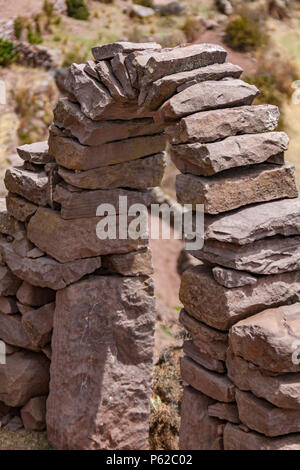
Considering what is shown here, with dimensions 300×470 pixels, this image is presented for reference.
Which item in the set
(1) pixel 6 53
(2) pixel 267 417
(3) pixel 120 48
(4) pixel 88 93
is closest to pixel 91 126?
(4) pixel 88 93

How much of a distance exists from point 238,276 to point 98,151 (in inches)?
94.1

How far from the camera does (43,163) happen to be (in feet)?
20.8

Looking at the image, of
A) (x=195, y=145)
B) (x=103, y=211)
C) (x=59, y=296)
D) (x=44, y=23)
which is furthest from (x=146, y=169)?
(x=44, y=23)

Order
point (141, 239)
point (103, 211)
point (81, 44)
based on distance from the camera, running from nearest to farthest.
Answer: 1. point (103, 211)
2. point (141, 239)
3. point (81, 44)

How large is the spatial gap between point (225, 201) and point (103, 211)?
7.34 feet

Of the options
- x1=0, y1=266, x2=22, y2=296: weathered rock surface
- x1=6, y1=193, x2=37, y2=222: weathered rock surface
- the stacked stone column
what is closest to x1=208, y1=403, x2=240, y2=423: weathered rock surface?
the stacked stone column

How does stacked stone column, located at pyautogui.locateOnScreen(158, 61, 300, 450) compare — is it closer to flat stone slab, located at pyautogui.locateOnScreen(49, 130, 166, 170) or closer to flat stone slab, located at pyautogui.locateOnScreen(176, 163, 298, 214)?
flat stone slab, located at pyautogui.locateOnScreen(176, 163, 298, 214)

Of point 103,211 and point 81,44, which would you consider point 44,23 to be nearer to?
point 81,44

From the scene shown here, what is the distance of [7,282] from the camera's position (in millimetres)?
6801

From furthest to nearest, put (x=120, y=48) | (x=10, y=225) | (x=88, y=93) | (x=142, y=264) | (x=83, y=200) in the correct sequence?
(x=10, y=225)
(x=142, y=264)
(x=83, y=200)
(x=88, y=93)
(x=120, y=48)

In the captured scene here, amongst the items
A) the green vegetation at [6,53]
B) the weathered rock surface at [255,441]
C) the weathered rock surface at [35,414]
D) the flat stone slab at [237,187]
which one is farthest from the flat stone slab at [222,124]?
the green vegetation at [6,53]

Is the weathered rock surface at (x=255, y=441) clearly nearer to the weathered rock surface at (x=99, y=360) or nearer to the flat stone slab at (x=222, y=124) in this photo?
the flat stone slab at (x=222, y=124)

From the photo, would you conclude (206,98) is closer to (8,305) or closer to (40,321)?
(40,321)

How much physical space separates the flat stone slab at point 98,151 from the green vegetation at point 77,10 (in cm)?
1275
